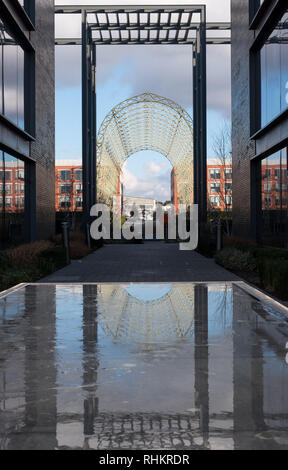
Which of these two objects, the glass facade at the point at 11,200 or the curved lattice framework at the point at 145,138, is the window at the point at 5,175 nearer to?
the glass facade at the point at 11,200

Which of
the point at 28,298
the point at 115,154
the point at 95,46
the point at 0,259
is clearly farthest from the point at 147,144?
the point at 28,298

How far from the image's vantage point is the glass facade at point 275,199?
54.3ft

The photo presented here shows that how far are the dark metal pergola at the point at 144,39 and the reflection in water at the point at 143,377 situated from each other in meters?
24.1

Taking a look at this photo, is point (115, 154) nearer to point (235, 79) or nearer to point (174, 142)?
point (174, 142)

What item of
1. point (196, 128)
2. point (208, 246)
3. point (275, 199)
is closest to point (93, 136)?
point (196, 128)

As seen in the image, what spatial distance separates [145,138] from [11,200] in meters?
54.0

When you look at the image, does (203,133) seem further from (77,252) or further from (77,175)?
(77,175)

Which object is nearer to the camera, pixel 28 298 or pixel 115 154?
pixel 28 298

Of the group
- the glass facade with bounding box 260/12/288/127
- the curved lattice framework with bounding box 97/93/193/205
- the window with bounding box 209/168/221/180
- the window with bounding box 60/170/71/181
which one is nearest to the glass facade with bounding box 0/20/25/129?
the glass facade with bounding box 260/12/288/127

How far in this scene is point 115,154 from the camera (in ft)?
234

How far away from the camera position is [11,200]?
742 inches

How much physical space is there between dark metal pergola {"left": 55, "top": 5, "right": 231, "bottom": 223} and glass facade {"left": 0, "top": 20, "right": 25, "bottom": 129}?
10807mm

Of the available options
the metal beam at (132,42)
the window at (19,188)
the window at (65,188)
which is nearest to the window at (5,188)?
the window at (19,188)

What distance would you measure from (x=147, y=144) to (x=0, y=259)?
6169 cm
